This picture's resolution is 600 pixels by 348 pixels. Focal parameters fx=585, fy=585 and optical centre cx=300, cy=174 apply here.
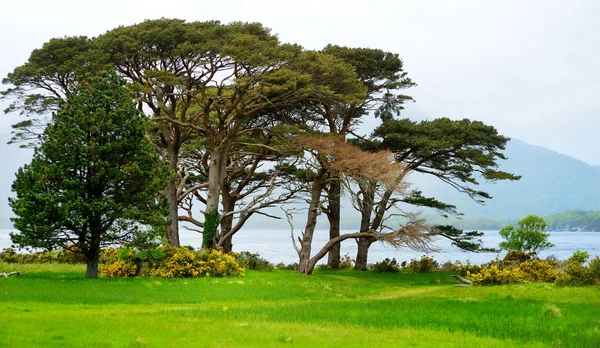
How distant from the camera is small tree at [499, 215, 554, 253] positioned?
37.1m

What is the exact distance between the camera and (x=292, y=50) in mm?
29578

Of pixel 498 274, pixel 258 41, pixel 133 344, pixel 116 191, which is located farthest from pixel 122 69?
pixel 133 344

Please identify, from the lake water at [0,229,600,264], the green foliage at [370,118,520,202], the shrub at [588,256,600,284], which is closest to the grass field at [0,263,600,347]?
the shrub at [588,256,600,284]

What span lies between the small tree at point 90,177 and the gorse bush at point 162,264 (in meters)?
1.85

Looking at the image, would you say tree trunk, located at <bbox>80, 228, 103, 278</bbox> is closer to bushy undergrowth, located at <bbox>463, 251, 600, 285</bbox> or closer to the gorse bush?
the gorse bush

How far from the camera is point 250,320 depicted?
11.9m

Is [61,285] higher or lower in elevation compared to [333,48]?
lower

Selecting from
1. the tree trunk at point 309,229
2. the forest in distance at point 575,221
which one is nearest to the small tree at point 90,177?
the tree trunk at point 309,229

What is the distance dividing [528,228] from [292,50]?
20.3m

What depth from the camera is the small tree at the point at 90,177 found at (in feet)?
66.2

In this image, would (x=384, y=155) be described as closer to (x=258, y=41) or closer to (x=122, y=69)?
(x=258, y=41)

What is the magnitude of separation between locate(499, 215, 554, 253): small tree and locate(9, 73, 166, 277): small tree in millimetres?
25280

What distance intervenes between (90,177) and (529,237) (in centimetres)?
2807

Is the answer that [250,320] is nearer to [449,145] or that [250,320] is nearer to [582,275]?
[582,275]
